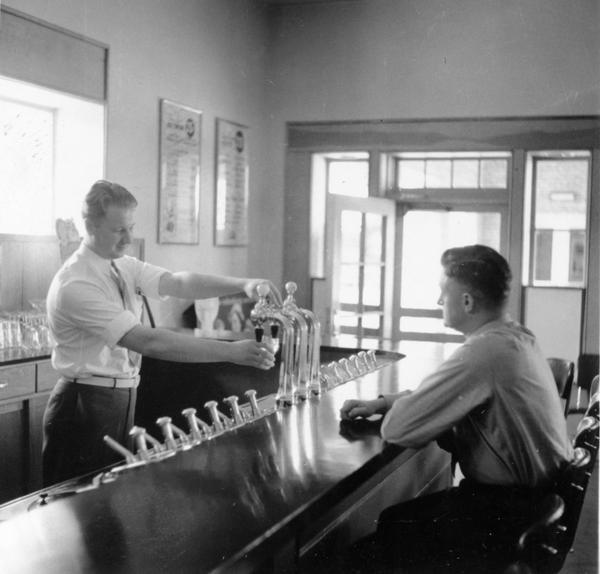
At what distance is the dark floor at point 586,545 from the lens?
402cm

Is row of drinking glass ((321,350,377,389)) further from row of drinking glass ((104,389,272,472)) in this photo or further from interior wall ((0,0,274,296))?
interior wall ((0,0,274,296))

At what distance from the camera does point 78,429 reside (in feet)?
10.1

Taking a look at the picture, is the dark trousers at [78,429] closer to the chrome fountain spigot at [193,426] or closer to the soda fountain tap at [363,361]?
the chrome fountain spigot at [193,426]

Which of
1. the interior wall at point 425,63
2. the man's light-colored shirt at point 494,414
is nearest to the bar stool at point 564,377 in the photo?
the man's light-colored shirt at point 494,414

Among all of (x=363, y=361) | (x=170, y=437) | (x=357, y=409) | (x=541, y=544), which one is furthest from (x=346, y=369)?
(x=541, y=544)

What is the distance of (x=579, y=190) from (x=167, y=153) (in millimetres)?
3374

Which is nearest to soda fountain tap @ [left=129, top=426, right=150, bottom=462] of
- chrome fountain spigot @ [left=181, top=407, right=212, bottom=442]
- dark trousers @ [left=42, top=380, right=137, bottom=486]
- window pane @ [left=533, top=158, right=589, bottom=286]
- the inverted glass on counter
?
chrome fountain spigot @ [left=181, top=407, right=212, bottom=442]

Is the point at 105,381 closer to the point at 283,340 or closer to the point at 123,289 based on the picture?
the point at 123,289

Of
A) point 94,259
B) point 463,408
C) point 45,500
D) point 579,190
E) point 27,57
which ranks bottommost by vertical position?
point 45,500

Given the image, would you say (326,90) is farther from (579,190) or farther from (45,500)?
(45,500)

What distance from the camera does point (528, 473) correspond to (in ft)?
7.90

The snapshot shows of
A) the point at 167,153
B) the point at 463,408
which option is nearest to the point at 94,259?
the point at 463,408

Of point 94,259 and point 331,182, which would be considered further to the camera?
point 331,182

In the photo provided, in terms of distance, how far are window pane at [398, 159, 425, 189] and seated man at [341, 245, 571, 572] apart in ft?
16.9
